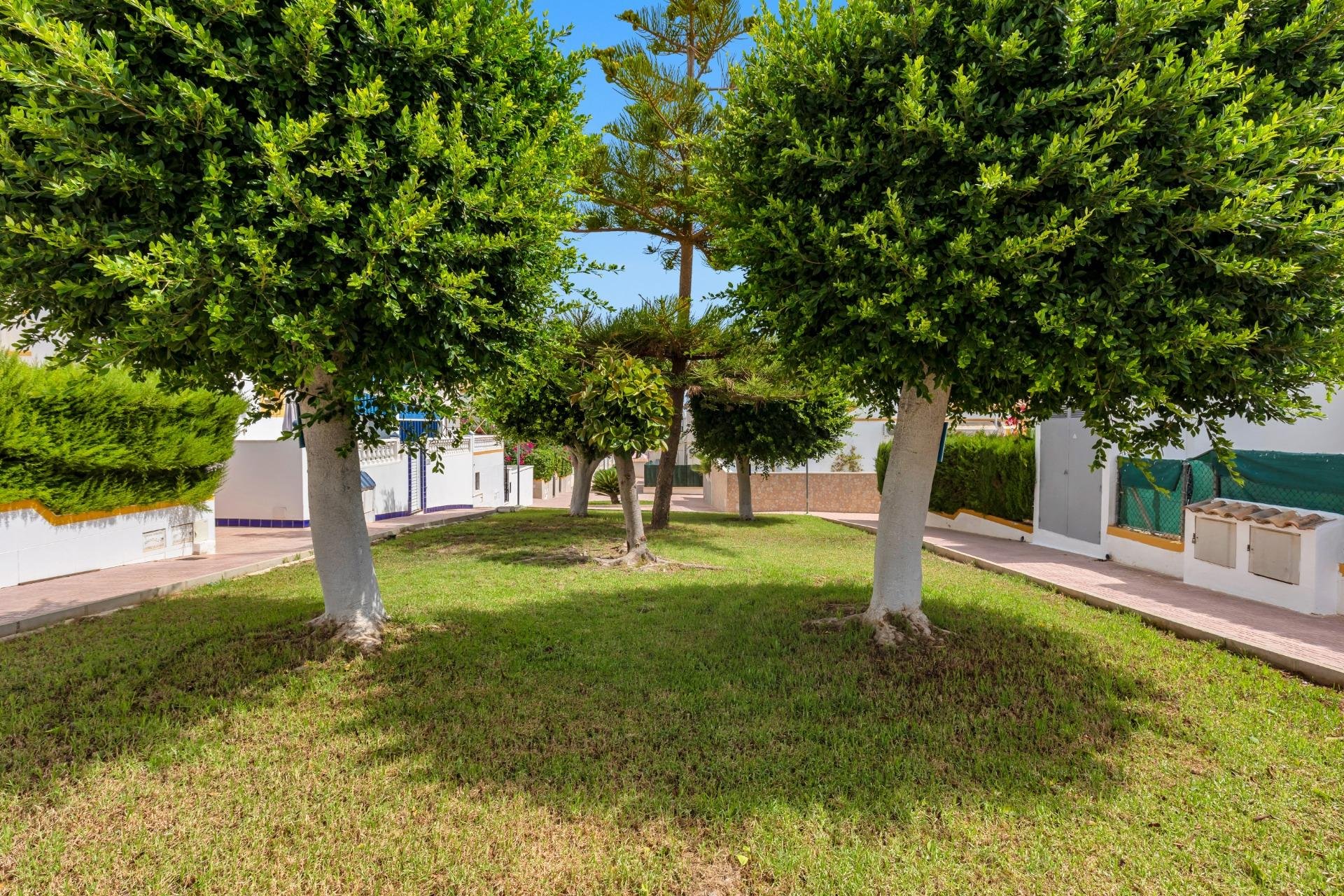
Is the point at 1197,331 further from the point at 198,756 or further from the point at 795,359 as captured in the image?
the point at 198,756

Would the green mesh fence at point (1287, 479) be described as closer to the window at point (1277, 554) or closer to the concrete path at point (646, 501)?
the window at point (1277, 554)

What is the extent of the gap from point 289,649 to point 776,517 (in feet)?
63.2

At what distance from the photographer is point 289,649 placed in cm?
604

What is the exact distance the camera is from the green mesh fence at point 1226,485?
8750mm

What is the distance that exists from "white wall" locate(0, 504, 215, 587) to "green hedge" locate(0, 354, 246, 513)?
255 mm

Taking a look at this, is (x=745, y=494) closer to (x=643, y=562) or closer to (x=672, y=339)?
(x=672, y=339)

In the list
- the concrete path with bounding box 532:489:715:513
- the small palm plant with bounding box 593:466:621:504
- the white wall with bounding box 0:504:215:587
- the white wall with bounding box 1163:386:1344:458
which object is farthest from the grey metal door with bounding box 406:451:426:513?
the white wall with bounding box 1163:386:1344:458

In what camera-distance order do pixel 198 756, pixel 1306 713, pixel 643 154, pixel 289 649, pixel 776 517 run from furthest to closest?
pixel 776 517
pixel 643 154
pixel 289 649
pixel 1306 713
pixel 198 756

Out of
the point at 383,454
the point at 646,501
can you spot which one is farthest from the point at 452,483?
the point at 646,501

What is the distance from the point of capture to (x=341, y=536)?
20.2 ft

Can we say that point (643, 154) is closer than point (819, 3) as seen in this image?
No

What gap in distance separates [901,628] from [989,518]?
12.3 m

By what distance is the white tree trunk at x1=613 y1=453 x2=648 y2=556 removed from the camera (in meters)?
12.0

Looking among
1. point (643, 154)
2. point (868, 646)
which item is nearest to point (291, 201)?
point (868, 646)
